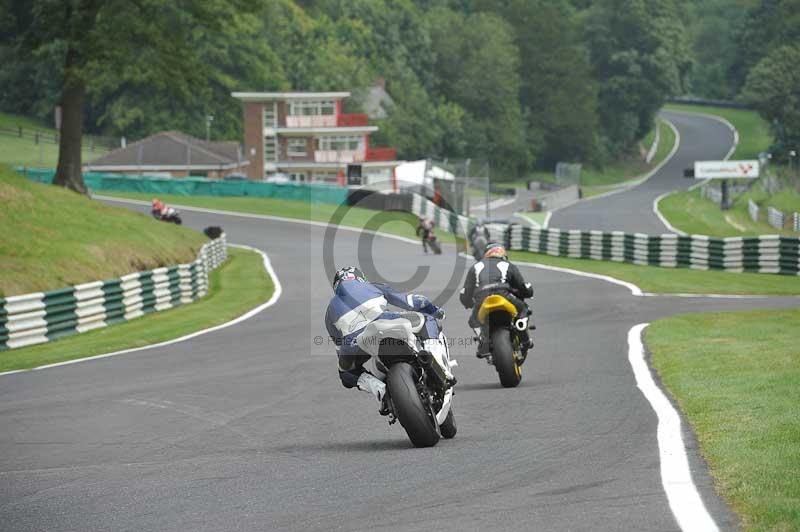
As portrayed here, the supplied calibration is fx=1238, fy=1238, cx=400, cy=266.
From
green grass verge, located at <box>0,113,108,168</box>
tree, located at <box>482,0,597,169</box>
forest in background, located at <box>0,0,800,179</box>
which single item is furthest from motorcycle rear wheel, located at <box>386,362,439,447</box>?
tree, located at <box>482,0,597,169</box>

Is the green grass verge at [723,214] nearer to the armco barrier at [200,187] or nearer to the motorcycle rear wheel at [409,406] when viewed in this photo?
the armco barrier at [200,187]

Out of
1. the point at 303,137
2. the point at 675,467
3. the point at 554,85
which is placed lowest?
the point at 675,467

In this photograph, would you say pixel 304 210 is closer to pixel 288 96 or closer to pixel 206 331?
pixel 288 96

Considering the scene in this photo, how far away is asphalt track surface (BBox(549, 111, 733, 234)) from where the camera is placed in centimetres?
6844

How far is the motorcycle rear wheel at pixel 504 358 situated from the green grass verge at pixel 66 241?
46.1ft

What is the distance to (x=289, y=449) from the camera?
10.3 meters

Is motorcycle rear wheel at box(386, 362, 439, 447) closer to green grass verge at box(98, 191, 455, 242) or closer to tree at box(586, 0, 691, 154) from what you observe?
green grass verge at box(98, 191, 455, 242)

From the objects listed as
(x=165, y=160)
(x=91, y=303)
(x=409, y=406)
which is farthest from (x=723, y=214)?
(x=409, y=406)

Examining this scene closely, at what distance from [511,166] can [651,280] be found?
95088 millimetres

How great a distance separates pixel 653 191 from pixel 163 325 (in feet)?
285

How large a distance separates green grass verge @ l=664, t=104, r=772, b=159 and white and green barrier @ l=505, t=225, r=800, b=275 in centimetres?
6673

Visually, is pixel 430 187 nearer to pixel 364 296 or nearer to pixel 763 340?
pixel 763 340

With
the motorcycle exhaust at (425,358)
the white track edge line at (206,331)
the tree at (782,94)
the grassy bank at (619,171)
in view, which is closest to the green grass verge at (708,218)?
the tree at (782,94)

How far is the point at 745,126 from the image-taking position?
454 feet
